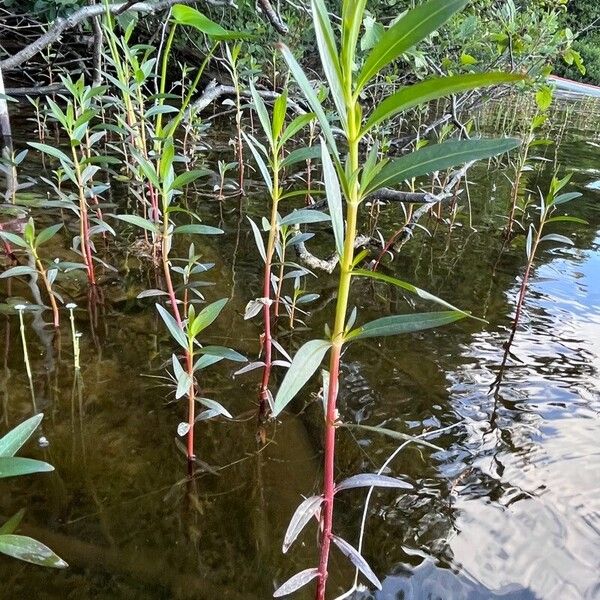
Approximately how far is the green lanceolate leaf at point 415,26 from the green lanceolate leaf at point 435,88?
0.05m

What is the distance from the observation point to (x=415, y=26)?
0.74 meters

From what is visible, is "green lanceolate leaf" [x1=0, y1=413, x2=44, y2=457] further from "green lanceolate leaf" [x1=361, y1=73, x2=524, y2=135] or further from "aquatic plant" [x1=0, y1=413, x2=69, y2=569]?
"green lanceolate leaf" [x1=361, y1=73, x2=524, y2=135]

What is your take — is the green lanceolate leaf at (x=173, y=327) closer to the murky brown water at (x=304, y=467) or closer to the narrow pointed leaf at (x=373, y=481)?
the murky brown water at (x=304, y=467)

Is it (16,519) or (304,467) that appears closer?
(16,519)

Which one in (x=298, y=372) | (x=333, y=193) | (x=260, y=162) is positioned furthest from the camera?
(x=260, y=162)

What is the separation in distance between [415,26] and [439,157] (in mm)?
187

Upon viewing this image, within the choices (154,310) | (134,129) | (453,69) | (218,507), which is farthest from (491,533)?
(453,69)

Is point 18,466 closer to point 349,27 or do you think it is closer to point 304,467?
point 349,27

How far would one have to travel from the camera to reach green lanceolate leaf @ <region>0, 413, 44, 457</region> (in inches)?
33.3

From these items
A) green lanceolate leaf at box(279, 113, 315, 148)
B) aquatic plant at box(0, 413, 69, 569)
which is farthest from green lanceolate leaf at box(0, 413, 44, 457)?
green lanceolate leaf at box(279, 113, 315, 148)

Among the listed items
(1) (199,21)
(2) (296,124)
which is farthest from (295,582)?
(1) (199,21)

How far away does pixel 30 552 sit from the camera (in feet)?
2.68

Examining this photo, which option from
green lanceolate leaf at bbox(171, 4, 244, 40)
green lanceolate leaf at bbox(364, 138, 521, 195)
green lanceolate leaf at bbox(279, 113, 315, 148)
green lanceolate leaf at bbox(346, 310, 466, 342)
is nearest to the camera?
green lanceolate leaf at bbox(364, 138, 521, 195)

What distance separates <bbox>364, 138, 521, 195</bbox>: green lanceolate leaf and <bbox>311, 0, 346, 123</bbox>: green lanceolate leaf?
109 millimetres
